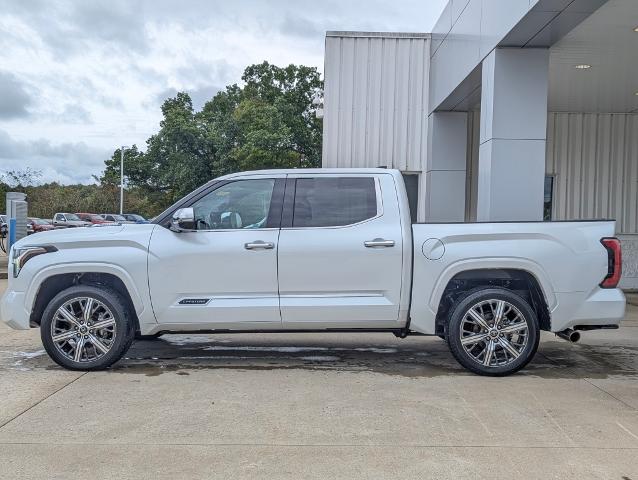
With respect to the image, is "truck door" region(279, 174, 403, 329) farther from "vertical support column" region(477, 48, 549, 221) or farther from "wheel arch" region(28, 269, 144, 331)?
"vertical support column" region(477, 48, 549, 221)

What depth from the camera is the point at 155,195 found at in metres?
46.7

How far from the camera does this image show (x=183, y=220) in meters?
6.10

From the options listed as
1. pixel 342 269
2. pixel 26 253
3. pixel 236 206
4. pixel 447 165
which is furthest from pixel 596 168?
pixel 26 253

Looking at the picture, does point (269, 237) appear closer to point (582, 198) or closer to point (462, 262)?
point (462, 262)

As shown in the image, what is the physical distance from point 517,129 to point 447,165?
184 inches

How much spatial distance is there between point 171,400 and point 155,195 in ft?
140

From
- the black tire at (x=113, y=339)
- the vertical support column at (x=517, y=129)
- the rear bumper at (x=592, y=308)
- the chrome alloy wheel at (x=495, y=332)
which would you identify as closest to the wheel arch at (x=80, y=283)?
the black tire at (x=113, y=339)

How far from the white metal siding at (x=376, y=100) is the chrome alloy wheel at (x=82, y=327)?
334 inches

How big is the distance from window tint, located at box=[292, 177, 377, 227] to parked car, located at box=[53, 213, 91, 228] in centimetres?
3308

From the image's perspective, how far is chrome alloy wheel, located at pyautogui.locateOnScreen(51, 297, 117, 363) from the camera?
6.29 m

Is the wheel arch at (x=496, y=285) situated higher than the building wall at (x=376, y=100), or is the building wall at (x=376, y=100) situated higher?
the building wall at (x=376, y=100)

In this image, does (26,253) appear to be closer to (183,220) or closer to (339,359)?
(183,220)

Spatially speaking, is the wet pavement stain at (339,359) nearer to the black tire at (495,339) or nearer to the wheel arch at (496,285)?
the black tire at (495,339)

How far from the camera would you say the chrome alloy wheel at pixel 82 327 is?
629 centimetres
